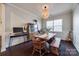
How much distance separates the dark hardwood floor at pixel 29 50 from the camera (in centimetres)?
188

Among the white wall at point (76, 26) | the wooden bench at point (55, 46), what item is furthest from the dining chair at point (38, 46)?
the white wall at point (76, 26)

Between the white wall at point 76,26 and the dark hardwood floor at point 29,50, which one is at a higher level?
the white wall at point 76,26

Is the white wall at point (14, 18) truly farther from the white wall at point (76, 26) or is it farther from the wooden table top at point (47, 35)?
the white wall at point (76, 26)

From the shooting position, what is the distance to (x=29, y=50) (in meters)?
1.91

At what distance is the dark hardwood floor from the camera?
1879 mm

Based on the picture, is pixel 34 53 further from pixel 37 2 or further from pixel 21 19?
pixel 37 2

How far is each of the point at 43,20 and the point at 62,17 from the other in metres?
0.35

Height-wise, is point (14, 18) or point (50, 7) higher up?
point (50, 7)

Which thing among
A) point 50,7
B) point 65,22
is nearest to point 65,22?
point 65,22

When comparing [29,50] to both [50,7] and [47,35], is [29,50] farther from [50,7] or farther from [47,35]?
[50,7]

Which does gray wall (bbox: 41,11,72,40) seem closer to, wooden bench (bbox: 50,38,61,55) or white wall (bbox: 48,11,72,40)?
white wall (bbox: 48,11,72,40)

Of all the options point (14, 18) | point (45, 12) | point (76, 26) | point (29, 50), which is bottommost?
point (29, 50)

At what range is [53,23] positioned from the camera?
195 cm

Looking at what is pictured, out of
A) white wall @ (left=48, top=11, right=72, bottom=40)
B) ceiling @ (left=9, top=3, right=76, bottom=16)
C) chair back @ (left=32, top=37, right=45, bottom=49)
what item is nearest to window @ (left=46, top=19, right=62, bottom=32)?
white wall @ (left=48, top=11, right=72, bottom=40)
